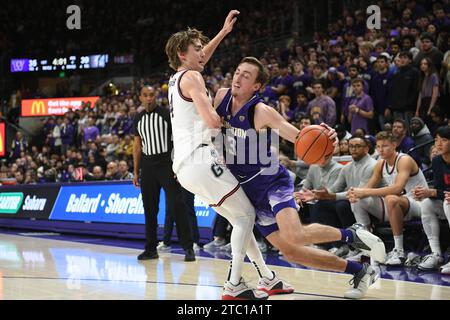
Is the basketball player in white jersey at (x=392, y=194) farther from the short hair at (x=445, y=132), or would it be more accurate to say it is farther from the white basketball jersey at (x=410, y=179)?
the short hair at (x=445, y=132)

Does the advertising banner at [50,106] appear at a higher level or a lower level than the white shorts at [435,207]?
higher

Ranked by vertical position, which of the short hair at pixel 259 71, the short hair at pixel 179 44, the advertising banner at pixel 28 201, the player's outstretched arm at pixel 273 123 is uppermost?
the short hair at pixel 179 44

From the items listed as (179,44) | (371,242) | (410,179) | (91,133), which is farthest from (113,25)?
(371,242)

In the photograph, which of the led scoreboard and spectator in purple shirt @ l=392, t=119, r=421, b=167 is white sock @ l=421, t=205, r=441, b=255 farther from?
the led scoreboard

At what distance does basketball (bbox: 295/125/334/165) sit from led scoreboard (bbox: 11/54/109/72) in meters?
21.5

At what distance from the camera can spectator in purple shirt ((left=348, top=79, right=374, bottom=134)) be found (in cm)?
945

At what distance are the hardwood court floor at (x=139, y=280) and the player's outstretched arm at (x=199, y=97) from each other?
130 cm

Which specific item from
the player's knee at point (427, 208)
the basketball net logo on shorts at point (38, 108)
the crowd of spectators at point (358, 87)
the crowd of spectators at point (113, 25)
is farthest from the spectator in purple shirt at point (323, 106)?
the basketball net logo on shorts at point (38, 108)

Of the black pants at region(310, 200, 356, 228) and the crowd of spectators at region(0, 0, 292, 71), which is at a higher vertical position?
the crowd of spectators at region(0, 0, 292, 71)

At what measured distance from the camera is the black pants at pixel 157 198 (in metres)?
7.18

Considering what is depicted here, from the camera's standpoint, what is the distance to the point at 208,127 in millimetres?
4512

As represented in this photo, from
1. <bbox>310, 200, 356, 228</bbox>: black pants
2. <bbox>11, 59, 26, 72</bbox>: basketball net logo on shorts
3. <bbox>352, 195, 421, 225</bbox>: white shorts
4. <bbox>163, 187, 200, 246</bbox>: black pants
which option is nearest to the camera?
<bbox>352, 195, 421, 225</bbox>: white shorts

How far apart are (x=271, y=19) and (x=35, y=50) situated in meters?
12.1

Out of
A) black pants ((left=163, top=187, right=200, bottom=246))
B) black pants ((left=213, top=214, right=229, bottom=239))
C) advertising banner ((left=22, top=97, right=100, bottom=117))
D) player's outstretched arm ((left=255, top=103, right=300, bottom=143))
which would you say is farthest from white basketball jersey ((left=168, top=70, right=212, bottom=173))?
advertising banner ((left=22, top=97, right=100, bottom=117))
